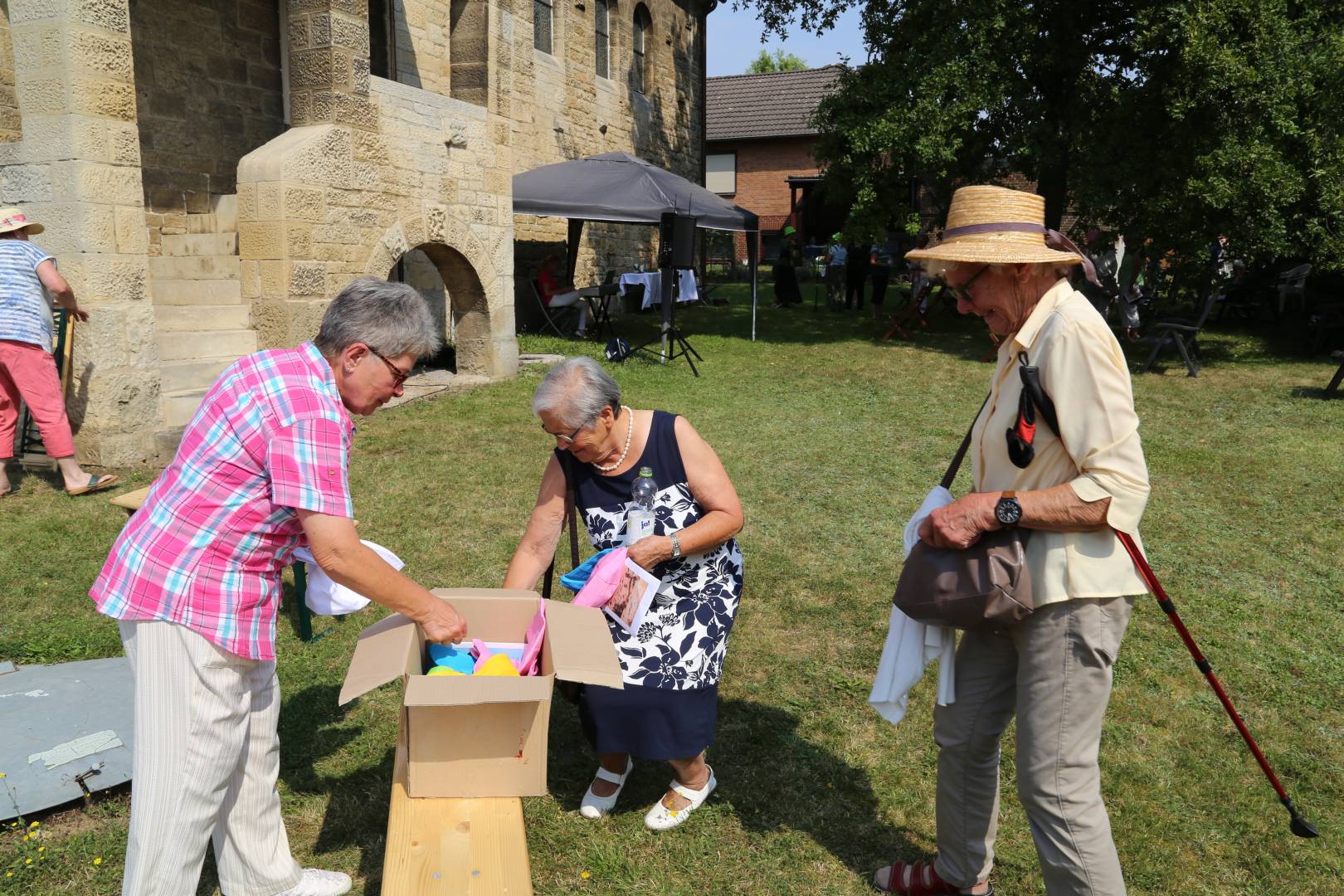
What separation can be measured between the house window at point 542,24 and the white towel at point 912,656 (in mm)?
16012

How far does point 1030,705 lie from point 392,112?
8.35 meters

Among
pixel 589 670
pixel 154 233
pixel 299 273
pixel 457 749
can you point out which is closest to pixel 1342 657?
pixel 589 670

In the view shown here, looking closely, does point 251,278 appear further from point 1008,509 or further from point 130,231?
point 1008,509

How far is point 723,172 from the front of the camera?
3672 cm

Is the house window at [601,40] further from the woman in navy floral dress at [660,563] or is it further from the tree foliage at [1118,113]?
the woman in navy floral dress at [660,563]

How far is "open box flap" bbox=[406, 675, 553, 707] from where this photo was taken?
206 centimetres

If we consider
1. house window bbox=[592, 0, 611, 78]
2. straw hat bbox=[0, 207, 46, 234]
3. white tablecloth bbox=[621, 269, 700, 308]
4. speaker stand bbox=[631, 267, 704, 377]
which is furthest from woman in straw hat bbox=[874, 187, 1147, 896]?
house window bbox=[592, 0, 611, 78]

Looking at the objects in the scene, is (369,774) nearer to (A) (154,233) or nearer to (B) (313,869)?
(B) (313,869)

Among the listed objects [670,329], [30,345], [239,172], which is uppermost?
[239,172]

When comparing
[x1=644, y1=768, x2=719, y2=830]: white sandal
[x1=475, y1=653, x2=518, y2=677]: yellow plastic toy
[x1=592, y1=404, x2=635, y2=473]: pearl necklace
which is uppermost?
[x1=592, y1=404, x2=635, y2=473]: pearl necklace

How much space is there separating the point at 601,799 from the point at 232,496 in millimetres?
1681

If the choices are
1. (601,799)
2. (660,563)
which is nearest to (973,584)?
(660,563)

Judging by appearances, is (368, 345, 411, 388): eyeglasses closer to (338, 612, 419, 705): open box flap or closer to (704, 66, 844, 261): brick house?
(338, 612, 419, 705): open box flap

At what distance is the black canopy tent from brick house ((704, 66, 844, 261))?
65.8 ft
